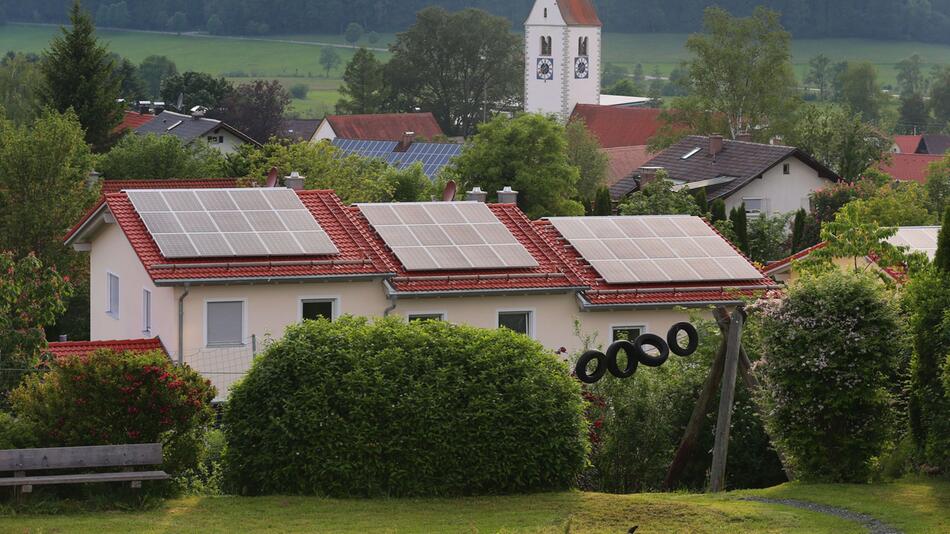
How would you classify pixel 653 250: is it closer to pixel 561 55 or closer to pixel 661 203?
pixel 661 203

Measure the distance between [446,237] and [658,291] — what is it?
460cm

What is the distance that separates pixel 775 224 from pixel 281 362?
46.9 metres

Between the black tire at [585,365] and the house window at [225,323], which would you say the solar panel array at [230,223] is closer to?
the house window at [225,323]

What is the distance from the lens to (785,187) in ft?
268

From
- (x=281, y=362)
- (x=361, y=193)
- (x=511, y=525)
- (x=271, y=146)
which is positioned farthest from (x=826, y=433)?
(x=271, y=146)

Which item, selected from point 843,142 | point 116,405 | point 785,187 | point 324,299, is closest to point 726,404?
point 116,405

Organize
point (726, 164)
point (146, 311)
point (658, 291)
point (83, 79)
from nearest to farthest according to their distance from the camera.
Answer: point (146, 311) → point (658, 291) → point (83, 79) → point (726, 164)

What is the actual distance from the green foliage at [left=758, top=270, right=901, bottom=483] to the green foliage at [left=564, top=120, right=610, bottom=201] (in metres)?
86.3

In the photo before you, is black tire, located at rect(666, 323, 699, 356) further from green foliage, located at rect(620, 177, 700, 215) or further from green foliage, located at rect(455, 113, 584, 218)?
green foliage, located at rect(455, 113, 584, 218)

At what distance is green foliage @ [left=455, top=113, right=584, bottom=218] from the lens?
75062 millimetres

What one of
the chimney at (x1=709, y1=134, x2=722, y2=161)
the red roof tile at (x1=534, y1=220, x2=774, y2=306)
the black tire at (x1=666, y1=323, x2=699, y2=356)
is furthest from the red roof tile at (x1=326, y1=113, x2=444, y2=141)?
the black tire at (x1=666, y1=323, x2=699, y2=356)

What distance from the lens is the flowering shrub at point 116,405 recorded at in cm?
1959

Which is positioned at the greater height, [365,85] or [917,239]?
[365,85]

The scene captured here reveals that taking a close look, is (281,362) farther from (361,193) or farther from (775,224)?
(775,224)
